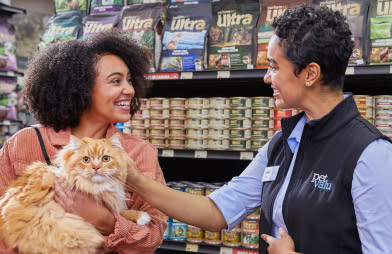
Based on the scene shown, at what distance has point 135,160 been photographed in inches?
63.1

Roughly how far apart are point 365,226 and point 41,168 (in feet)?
3.50

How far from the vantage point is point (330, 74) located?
4.46 ft

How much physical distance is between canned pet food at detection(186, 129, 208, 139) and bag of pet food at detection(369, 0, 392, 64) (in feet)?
4.14

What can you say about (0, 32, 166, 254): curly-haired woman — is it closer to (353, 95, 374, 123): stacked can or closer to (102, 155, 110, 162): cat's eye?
(102, 155, 110, 162): cat's eye

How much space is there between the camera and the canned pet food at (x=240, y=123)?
2975mm

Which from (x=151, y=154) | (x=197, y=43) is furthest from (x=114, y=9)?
(x=151, y=154)

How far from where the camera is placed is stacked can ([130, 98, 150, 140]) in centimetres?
321

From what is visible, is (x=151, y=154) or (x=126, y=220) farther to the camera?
(x=151, y=154)

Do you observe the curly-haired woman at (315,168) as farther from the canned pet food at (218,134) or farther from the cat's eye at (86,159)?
the canned pet food at (218,134)

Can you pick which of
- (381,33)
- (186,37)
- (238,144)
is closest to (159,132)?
(238,144)

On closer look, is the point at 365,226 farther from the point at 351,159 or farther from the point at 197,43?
the point at 197,43

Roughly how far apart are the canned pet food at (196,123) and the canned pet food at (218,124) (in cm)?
4

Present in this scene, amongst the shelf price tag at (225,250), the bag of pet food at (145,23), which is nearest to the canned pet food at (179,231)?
the shelf price tag at (225,250)

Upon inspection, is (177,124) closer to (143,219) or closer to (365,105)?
(365,105)
